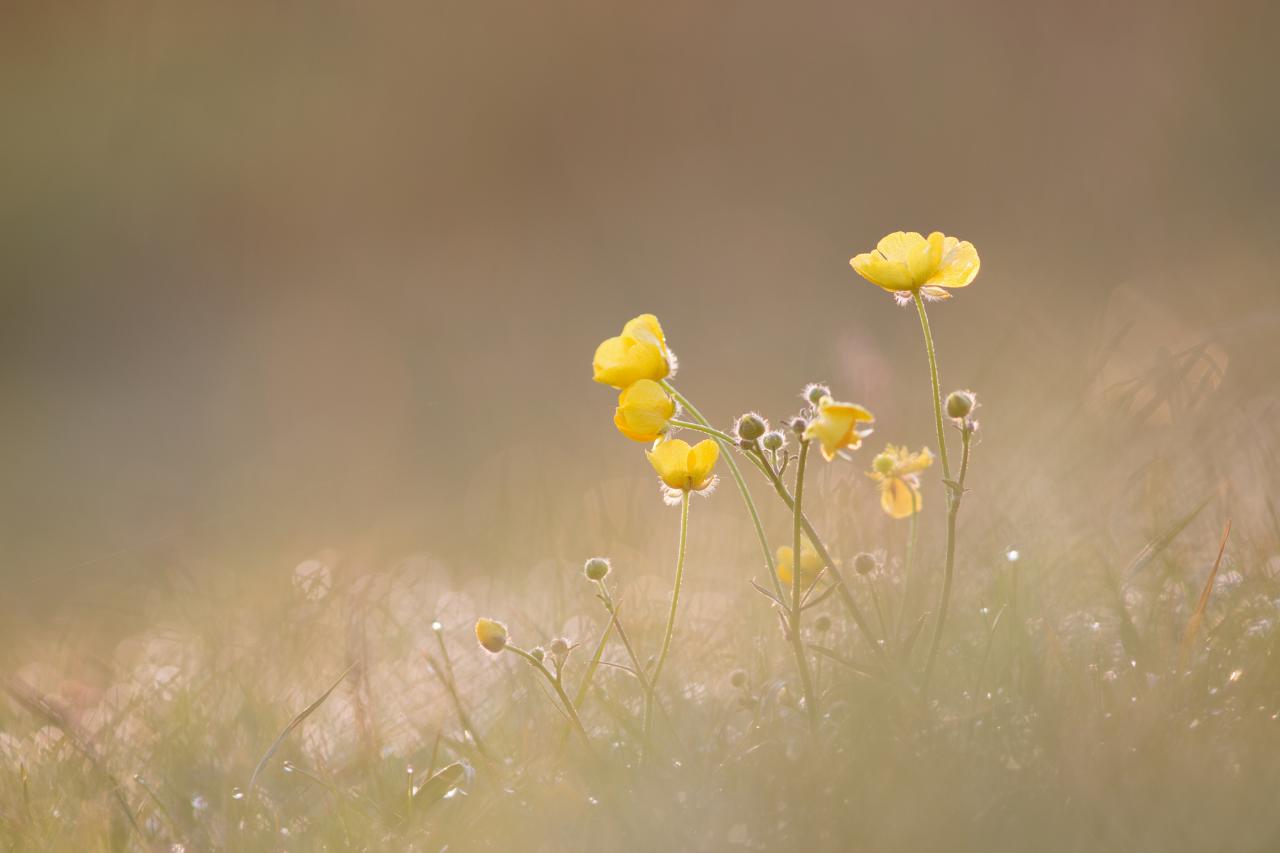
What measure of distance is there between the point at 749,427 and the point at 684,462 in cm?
18

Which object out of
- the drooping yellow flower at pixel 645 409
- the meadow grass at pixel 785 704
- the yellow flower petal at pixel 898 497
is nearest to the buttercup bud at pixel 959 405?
the meadow grass at pixel 785 704

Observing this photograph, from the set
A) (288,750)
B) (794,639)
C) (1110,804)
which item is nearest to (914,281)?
(794,639)

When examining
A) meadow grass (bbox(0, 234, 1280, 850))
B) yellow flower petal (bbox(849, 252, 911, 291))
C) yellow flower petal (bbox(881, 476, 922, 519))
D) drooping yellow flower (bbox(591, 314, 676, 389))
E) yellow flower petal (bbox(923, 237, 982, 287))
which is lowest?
meadow grass (bbox(0, 234, 1280, 850))

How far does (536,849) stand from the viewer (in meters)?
1.33

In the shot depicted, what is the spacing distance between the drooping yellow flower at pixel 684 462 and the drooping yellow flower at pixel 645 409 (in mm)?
63

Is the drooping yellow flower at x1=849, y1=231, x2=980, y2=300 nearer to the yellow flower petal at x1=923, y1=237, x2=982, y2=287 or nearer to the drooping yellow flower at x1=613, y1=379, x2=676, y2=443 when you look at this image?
the yellow flower petal at x1=923, y1=237, x2=982, y2=287

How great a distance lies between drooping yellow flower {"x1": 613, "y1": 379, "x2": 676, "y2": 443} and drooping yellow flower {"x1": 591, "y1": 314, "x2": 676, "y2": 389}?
0.05 m

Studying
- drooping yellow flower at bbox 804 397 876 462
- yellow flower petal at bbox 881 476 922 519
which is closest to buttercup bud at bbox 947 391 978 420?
drooping yellow flower at bbox 804 397 876 462

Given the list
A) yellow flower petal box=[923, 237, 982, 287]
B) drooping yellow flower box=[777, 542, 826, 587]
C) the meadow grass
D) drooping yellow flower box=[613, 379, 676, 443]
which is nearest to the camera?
the meadow grass

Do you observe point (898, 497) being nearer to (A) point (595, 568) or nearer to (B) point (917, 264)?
(B) point (917, 264)

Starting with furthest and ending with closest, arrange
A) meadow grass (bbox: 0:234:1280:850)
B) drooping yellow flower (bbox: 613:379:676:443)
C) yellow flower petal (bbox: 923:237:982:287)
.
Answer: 1. yellow flower petal (bbox: 923:237:982:287)
2. drooping yellow flower (bbox: 613:379:676:443)
3. meadow grass (bbox: 0:234:1280:850)

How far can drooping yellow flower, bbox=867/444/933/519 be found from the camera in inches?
62.4

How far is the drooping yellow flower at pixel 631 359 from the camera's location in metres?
1.48

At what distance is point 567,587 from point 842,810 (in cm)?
108
